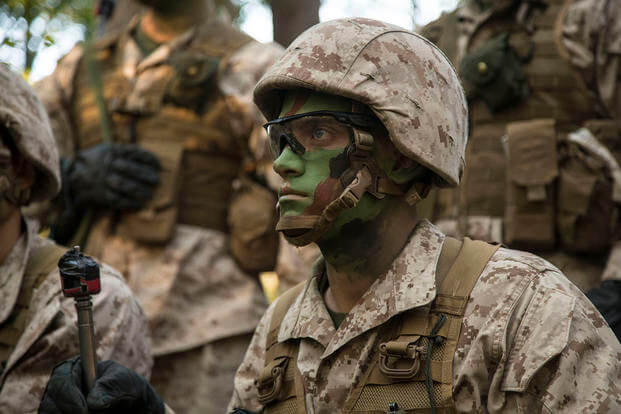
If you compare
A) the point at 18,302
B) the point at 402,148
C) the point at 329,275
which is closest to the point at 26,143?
the point at 18,302

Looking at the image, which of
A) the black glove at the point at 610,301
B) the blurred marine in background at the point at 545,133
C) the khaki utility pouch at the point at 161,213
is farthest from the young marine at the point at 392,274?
the khaki utility pouch at the point at 161,213

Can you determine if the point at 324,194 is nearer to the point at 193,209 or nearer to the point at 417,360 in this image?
the point at 417,360

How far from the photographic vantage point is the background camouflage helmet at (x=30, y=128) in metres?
Result: 4.75

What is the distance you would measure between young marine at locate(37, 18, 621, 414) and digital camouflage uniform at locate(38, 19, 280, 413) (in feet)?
9.54

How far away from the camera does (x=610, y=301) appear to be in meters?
4.31

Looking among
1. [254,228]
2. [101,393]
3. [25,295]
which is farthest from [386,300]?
[254,228]

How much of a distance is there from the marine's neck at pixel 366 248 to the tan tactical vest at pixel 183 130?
347 centimetres

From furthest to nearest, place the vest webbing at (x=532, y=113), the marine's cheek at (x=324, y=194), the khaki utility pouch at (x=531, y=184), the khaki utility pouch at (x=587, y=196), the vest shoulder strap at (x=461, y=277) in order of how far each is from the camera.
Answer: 1. the vest webbing at (x=532, y=113)
2. the khaki utility pouch at (x=531, y=184)
3. the khaki utility pouch at (x=587, y=196)
4. the marine's cheek at (x=324, y=194)
5. the vest shoulder strap at (x=461, y=277)

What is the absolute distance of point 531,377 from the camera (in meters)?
3.03

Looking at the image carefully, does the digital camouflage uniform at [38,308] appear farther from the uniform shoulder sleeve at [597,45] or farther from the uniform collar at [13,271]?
the uniform shoulder sleeve at [597,45]

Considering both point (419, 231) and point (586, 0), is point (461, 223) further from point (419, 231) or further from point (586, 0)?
point (419, 231)

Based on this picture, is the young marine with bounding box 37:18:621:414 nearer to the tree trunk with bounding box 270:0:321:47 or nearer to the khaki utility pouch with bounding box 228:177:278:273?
the khaki utility pouch with bounding box 228:177:278:273

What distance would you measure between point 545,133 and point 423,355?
299cm

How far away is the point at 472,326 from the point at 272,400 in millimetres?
762
